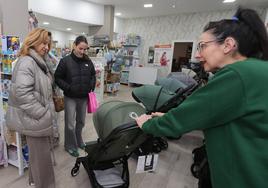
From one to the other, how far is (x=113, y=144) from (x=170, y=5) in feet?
22.7

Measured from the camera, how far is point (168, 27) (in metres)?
8.82

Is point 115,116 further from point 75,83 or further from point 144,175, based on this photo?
point 144,175

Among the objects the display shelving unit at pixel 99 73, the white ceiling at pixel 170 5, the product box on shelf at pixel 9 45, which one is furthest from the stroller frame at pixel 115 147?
the white ceiling at pixel 170 5

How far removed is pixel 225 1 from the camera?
6.39 m

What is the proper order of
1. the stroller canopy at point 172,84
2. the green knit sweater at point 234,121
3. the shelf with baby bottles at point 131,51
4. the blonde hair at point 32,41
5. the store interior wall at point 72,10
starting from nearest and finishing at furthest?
the green knit sweater at point 234,121, the blonde hair at point 32,41, the stroller canopy at point 172,84, the store interior wall at point 72,10, the shelf with baby bottles at point 131,51

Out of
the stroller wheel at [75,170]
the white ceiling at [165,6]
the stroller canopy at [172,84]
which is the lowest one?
the stroller wheel at [75,170]

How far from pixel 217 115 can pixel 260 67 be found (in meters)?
0.24

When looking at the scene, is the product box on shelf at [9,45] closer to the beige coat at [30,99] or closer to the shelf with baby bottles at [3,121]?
the shelf with baby bottles at [3,121]

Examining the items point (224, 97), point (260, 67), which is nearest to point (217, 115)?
point (224, 97)

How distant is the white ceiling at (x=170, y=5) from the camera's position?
6.53 m

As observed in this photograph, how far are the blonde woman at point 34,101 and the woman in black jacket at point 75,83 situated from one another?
0.55 m

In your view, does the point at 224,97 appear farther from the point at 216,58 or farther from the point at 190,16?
the point at 190,16

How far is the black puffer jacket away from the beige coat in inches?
22.9

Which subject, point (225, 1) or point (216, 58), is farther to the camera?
point (225, 1)
